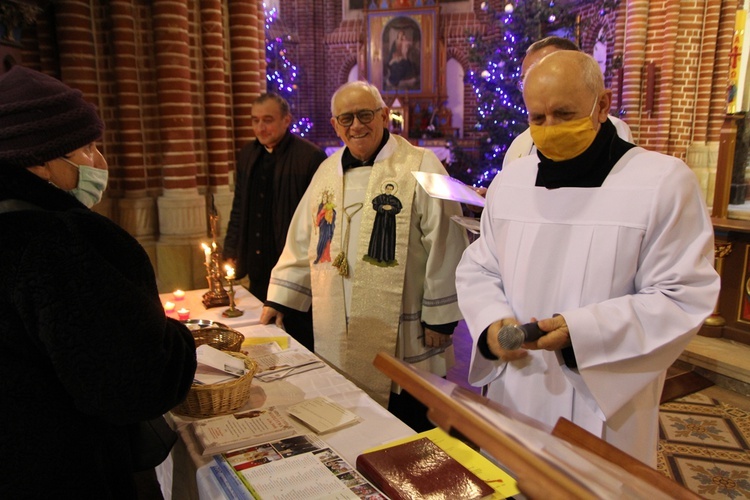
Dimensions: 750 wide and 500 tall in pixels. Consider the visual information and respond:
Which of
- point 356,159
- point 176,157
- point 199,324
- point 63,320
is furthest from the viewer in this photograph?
point 176,157

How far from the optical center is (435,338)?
275cm

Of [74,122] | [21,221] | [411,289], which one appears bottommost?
[411,289]

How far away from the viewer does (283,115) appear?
3.75 m

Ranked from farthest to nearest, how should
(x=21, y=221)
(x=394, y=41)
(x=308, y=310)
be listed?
(x=394, y=41) → (x=308, y=310) → (x=21, y=221)

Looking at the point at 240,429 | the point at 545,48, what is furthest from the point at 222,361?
the point at 545,48

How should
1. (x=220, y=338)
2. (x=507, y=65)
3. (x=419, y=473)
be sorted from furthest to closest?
(x=507, y=65) < (x=220, y=338) < (x=419, y=473)

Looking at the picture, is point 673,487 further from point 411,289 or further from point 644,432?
point 411,289

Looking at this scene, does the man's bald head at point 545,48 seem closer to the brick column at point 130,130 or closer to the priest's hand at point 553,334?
the priest's hand at point 553,334

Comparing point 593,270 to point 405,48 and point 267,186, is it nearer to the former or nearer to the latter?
point 267,186

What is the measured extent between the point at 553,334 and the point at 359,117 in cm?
156

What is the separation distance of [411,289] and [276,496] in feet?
5.00

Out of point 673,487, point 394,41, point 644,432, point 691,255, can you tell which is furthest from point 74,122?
point 394,41

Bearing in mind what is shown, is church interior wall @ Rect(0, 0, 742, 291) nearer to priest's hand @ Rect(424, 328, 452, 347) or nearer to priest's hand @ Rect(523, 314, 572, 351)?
priest's hand @ Rect(424, 328, 452, 347)

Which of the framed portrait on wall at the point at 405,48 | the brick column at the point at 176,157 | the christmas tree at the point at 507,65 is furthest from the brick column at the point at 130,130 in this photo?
the framed portrait on wall at the point at 405,48
